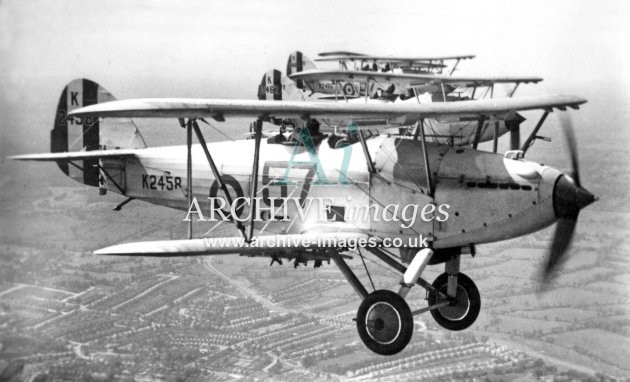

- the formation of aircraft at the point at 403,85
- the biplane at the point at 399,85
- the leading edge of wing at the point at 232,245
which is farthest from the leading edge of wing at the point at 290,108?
the biplane at the point at 399,85

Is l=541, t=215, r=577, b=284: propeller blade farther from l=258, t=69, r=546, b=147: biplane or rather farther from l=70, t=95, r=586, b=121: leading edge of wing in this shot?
l=258, t=69, r=546, b=147: biplane

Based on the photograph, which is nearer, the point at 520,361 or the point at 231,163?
the point at 231,163

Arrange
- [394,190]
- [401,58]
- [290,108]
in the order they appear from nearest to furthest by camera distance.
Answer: [290,108]
[394,190]
[401,58]

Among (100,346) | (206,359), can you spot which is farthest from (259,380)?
(100,346)

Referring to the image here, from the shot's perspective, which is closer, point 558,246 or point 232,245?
point 558,246

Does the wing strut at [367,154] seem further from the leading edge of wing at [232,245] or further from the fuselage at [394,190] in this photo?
the leading edge of wing at [232,245]

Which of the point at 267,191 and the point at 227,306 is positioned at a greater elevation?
the point at 267,191

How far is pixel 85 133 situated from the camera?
1304 centimetres

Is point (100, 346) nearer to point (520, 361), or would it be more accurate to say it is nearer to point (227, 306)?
point (227, 306)

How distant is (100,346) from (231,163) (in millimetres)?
11591

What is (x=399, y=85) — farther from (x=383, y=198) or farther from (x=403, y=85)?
(x=383, y=198)

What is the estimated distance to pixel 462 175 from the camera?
343 inches

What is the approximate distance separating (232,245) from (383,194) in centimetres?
194

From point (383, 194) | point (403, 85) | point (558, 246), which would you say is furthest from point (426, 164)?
point (403, 85)
